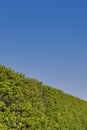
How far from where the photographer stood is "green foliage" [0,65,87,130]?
31.1 ft

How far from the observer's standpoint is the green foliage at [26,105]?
374 inches

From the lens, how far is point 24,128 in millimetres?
10305

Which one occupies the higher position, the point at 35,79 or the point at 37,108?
the point at 35,79

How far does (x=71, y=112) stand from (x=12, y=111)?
9.86 m

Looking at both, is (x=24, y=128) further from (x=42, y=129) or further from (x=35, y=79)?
(x=35, y=79)

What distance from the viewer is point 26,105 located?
10.8 meters

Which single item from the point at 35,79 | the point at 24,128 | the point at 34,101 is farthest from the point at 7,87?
the point at 35,79

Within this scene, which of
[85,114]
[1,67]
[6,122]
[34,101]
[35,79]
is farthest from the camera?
[85,114]

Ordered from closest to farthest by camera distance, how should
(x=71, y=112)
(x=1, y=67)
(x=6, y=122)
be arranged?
1. (x=6, y=122)
2. (x=1, y=67)
3. (x=71, y=112)

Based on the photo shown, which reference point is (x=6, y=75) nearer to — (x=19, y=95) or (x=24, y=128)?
(x=19, y=95)

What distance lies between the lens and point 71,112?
19.3 meters

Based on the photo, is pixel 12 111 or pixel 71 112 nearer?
pixel 12 111

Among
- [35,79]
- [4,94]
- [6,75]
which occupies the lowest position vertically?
[4,94]

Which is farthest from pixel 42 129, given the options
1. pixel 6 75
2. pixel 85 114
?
pixel 85 114
